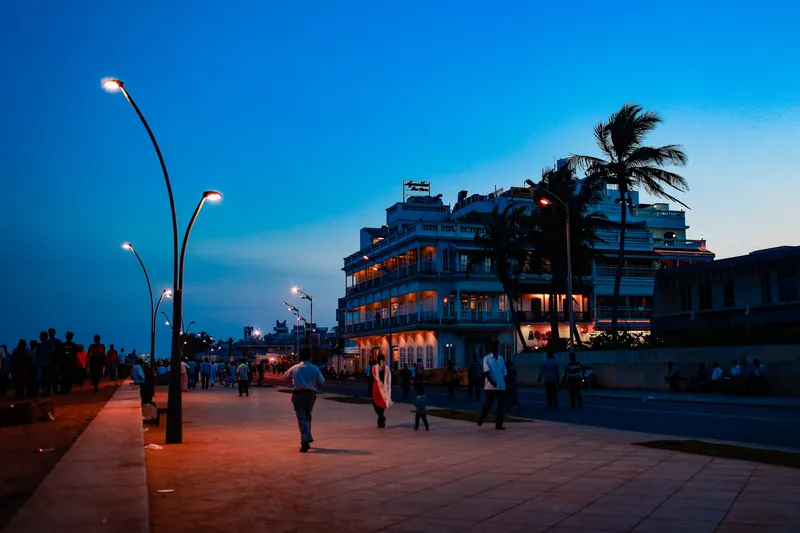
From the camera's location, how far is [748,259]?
41219mm

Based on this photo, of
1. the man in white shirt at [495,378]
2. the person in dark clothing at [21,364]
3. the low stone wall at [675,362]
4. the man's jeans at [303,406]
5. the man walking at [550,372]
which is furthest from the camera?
the low stone wall at [675,362]

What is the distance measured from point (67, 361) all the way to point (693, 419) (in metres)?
18.8

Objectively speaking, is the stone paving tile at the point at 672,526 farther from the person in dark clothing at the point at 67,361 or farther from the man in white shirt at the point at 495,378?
the person in dark clothing at the point at 67,361

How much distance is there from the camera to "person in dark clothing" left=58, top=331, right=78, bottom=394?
24516 mm

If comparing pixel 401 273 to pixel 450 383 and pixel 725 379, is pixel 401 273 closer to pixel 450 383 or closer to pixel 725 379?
pixel 450 383

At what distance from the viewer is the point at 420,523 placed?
282 inches

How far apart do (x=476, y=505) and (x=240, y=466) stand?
174 inches

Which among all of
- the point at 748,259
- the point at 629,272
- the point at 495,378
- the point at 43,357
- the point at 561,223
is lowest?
the point at 495,378

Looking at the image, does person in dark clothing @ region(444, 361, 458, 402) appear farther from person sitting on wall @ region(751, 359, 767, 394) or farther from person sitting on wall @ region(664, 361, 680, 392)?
person sitting on wall @ region(751, 359, 767, 394)

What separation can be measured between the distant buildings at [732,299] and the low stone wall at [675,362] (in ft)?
2.41

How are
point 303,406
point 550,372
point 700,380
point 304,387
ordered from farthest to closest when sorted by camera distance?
point 700,380, point 550,372, point 304,387, point 303,406

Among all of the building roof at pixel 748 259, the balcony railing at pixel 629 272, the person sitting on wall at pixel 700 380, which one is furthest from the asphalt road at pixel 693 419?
the balcony railing at pixel 629 272

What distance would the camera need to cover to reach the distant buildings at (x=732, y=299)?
34.7 meters

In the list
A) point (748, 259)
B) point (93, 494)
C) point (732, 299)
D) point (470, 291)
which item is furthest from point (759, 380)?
point (470, 291)
